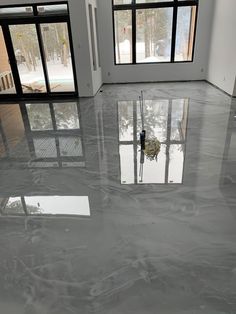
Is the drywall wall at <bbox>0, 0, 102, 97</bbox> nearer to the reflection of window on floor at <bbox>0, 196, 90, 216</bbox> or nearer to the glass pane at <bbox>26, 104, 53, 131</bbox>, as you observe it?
the glass pane at <bbox>26, 104, 53, 131</bbox>

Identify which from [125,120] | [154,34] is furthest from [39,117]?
[154,34]

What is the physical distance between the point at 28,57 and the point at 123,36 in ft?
10.1

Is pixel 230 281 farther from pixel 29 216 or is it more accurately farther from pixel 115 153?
pixel 115 153

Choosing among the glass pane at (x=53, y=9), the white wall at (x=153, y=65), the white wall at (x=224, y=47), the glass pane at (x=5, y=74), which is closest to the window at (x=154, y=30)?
the white wall at (x=153, y=65)

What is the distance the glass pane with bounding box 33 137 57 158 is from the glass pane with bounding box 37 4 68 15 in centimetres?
374

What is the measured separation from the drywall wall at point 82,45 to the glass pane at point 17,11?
0.22m

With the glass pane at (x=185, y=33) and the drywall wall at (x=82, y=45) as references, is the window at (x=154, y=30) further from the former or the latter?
the drywall wall at (x=82, y=45)

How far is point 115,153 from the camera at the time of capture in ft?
11.8

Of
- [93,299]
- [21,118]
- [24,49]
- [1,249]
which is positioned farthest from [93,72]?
[93,299]

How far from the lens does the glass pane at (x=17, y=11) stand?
6082 millimetres

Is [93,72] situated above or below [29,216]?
above

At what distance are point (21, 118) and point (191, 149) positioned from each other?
3837 millimetres

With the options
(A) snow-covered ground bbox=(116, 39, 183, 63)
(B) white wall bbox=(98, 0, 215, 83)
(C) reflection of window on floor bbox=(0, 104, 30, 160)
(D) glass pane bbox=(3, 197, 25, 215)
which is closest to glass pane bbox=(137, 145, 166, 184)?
(D) glass pane bbox=(3, 197, 25, 215)

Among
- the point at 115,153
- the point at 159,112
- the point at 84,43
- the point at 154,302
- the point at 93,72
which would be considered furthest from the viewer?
the point at 93,72
